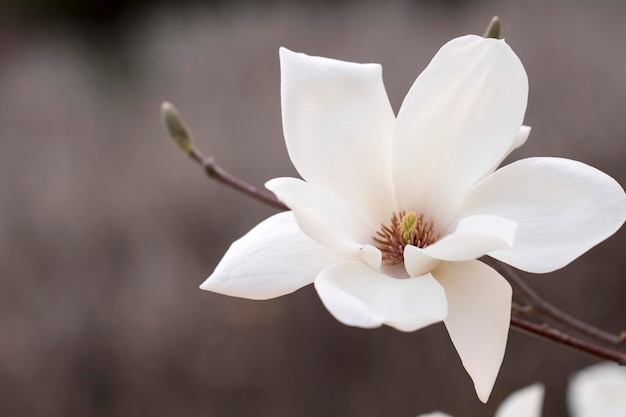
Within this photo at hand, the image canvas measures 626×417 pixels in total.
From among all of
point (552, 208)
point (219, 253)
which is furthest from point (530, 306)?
point (219, 253)

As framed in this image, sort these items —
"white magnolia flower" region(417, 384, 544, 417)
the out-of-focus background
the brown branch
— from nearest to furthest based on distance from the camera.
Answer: the brown branch < "white magnolia flower" region(417, 384, 544, 417) < the out-of-focus background

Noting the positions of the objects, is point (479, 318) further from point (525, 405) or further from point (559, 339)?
point (525, 405)

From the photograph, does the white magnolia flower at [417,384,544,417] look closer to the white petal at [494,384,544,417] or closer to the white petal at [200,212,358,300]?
the white petal at [494,384,544,417]

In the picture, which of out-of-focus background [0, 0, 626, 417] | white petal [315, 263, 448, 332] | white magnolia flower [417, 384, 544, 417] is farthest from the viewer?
out-of-focus background [0, 0, 626, 417]

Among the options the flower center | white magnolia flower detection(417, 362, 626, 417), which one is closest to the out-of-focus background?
white magnolia flower detection(417, 362, 626, 417)

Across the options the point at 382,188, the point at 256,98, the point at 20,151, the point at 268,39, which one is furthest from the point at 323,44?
the point at 382,188

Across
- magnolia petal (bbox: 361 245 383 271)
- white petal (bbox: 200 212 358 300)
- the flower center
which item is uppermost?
white petal (bbox: 200 212 358 300)

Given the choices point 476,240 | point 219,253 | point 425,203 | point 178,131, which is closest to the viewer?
point 476,240

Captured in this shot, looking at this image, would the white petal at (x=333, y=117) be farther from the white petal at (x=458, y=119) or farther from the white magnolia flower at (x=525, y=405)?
the white magnolia flower at (x=525, y=405)
